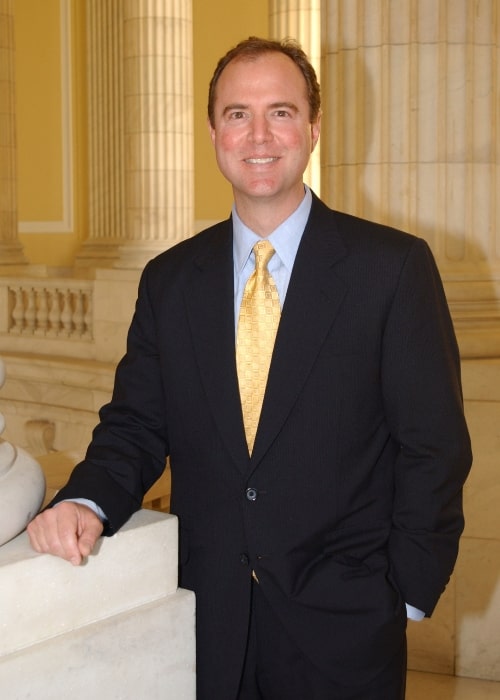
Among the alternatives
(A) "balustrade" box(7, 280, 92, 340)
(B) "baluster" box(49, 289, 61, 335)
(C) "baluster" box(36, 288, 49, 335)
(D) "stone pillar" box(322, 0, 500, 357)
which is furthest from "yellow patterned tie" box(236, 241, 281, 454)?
(C) "baluster" box(36, 288, 49, 335)

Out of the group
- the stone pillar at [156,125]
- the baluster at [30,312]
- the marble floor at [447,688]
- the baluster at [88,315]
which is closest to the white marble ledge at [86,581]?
the marble floor at [447,688]

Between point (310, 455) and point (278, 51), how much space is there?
2.81 ft

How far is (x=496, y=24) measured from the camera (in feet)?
18.8

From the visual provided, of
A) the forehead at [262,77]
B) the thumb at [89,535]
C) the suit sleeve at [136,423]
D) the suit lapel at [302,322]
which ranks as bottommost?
the thumb at [89,535]

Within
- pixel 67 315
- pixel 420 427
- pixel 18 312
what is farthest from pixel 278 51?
pixel 18 312

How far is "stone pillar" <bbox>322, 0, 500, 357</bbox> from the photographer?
5.68m

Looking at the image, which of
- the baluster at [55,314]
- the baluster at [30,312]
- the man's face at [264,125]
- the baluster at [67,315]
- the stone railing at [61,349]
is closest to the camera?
the man's face at [264,125]

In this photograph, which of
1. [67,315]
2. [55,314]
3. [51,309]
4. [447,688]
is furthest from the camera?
[51,309]

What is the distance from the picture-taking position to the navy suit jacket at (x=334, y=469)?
247cm

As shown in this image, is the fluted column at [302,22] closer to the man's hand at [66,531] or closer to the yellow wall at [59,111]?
the yellow wall at [59,111]

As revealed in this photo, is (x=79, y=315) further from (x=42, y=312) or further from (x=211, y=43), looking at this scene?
(x=211, y=43)

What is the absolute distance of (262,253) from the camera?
8.52ft

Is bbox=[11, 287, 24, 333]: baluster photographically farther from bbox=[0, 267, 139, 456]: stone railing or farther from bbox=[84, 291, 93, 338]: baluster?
bbox=[84, 291, 93, 338]: baluster

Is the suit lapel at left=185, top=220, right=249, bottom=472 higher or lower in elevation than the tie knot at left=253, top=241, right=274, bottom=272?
lower
